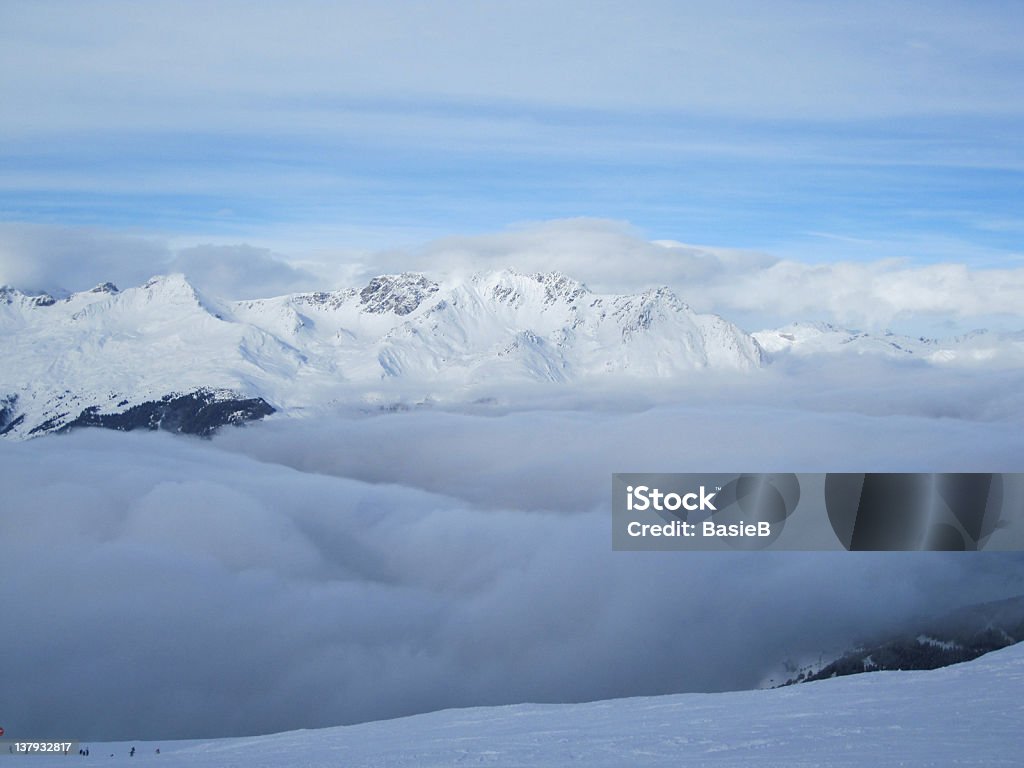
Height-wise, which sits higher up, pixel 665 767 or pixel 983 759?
pixel 983 759

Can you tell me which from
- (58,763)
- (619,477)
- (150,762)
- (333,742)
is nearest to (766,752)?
(333,742)

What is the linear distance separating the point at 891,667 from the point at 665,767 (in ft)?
567

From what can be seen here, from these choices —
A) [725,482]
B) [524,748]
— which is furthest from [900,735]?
[725,482]

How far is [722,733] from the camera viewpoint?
5119 centimetres

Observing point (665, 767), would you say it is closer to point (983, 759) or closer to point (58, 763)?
point (983, 759)

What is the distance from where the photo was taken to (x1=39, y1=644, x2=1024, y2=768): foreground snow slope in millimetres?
44156

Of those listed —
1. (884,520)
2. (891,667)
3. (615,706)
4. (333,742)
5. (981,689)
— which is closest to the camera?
(981,689)

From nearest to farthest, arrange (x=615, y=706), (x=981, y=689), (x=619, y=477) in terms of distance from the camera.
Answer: (x=981, y=689)
(x=615, y=706)
(x=619, y=477)

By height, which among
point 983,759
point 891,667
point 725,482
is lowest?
point 891,667

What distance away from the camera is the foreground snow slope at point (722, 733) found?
44156 millimetres

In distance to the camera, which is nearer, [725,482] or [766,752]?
[766,752]

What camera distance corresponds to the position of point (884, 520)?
180 m

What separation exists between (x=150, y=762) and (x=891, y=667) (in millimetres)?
175404

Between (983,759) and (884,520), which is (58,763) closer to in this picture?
(983,759)
